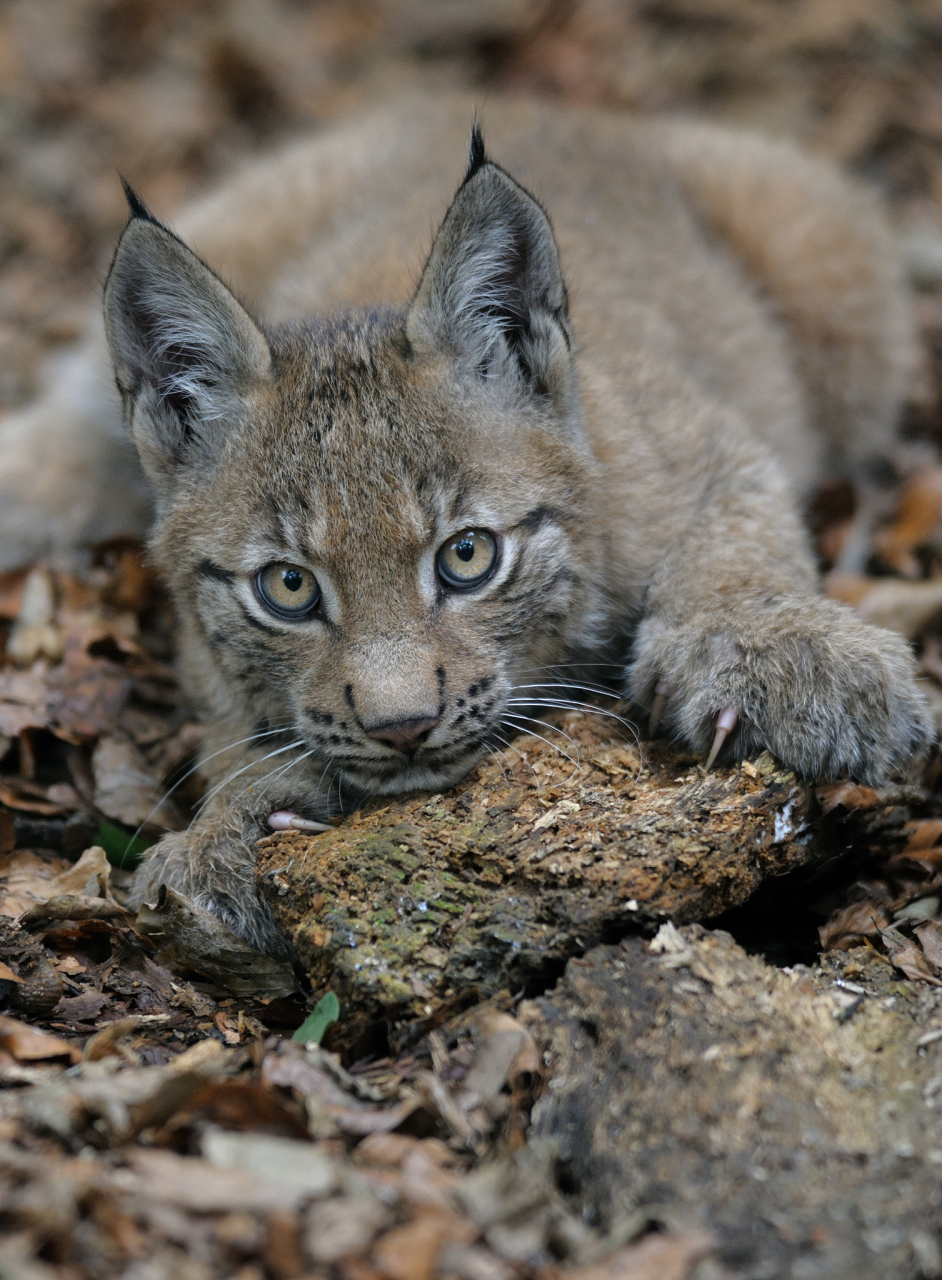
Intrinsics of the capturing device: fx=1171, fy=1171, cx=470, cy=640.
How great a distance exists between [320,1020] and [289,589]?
120 centimetres

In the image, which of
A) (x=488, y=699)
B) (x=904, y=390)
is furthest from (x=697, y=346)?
(x=488, y=699)

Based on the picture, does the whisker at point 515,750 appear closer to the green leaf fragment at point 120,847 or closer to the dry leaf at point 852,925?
the dry leaf at point 852,925

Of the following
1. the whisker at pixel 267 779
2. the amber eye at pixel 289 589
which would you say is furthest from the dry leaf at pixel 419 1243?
the amber eye at pixel 289 589

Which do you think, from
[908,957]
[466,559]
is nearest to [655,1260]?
[908,957]

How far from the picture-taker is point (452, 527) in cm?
326

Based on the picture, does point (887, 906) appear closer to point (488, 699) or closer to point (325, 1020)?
point (488, 699)

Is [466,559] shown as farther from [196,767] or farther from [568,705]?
[196,767]

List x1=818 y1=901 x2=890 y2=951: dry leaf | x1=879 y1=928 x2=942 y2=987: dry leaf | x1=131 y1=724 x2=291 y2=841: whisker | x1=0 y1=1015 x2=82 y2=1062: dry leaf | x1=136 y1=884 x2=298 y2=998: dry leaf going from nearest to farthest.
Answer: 1. x1=0 y1=1015 x2=82 y2=1062: dry leaf
2. x1=879 y1=928 x2=942 y2=987: dry leaf
3. x1=818 y1=901 x2=890 y2=951: dry leaf
4. x1=136 y1=884 x2=298 y2=998: dry leaf
5. x1=131 y1=724 x2=291 y2=841: whisker

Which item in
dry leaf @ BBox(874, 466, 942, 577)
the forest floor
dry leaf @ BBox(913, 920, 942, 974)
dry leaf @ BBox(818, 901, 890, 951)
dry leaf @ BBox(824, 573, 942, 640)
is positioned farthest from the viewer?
dry leaf @ BBox(874, 466, 942, 577)

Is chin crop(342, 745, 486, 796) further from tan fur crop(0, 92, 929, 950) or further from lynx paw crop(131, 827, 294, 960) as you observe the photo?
lynx paw crop(131, 827, 294, 960)

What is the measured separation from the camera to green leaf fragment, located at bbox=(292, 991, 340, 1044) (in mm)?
2734

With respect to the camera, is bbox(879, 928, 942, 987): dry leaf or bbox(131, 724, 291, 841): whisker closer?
bbox(879, 928, 942, 987): dry leaf

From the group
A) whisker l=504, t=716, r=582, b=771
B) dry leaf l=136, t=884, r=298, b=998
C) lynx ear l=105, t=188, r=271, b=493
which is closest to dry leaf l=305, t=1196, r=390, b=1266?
dry leaf l=136, t=884, r=298, b=998

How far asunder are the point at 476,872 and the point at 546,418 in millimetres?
1452
